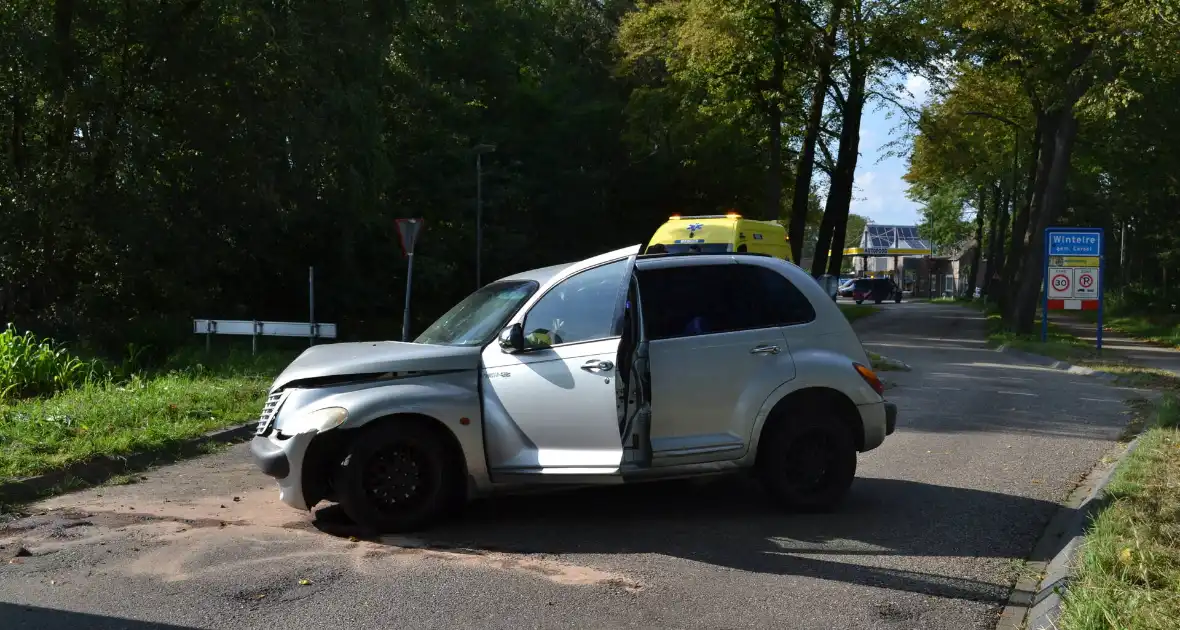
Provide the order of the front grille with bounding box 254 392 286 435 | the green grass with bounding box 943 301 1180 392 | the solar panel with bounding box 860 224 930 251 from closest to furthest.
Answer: the front grille with bounding box 254 392 286 435 → the green grass with bounding box 943 301 1180 392 → the solar panel with bounding box 860 224 930 251

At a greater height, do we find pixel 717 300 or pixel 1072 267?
pixel 1072 267

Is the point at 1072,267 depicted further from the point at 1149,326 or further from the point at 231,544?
the point at 231,544

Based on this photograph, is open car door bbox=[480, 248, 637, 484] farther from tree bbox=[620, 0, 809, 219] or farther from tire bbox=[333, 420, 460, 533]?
tree bbox=[620, 0, 809, 219]

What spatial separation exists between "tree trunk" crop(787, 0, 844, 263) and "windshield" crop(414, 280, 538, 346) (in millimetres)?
21693

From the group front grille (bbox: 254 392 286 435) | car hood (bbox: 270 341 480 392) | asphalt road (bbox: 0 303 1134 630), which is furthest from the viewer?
front grille (bbox: 254 392 286 435)

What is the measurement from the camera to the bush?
47.5ft

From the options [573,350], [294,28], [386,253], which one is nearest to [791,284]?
[573,350]

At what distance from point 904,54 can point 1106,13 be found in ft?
24.8

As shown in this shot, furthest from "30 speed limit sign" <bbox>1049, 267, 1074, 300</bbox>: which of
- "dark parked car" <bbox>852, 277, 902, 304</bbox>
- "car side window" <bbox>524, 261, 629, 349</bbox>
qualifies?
"dark parked car" <bbox>852, 277, 902, 304</bbox>

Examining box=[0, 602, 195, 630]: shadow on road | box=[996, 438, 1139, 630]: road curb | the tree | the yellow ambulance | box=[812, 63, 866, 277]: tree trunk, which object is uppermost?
the tree

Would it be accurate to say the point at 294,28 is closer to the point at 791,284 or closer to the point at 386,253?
the point at 386,253

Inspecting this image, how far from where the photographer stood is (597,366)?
7.59 m

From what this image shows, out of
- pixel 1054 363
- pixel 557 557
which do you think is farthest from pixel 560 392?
pixel 1054 363

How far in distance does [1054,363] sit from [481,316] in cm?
1738
